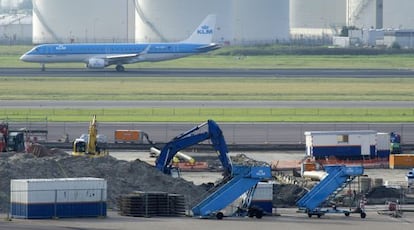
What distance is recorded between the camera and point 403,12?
599 feet

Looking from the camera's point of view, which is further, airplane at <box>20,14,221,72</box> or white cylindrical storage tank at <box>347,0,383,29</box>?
white cylindrical storage tank at <box>347,0,383,29</box>

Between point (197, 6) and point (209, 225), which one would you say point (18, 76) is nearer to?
point (197, 6)

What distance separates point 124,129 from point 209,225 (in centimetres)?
3099

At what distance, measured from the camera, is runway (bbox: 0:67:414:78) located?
119m

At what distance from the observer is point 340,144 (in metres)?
62.6

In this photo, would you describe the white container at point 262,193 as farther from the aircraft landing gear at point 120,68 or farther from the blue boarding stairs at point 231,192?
the aircraft landing gear at point 120,68

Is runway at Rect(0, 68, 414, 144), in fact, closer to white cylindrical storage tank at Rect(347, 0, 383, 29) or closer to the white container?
the white container

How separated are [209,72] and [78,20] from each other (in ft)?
186

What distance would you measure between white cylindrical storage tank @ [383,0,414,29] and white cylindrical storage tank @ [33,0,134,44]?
37.5 meters

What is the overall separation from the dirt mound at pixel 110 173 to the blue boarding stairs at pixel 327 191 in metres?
4.50

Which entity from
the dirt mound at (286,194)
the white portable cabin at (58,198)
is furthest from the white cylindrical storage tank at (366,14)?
the white portable cabin at (58,198)

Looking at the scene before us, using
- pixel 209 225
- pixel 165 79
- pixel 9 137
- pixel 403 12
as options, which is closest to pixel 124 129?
pixel 9 137

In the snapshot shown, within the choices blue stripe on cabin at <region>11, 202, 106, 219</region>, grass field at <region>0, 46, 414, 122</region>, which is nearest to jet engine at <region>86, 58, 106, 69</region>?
grass field at <region>0, 46, 414, 122</region>

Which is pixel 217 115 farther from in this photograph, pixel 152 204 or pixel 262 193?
pixel 152 204
